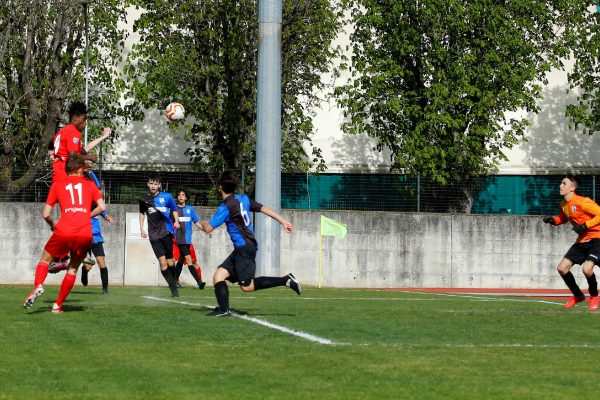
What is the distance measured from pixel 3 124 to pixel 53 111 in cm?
144

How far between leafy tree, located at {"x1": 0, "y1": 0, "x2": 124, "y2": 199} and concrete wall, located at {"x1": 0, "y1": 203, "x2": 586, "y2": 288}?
10.0ft

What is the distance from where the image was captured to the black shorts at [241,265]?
14047 millimetres

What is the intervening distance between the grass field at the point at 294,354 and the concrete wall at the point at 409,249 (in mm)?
Result: 15858

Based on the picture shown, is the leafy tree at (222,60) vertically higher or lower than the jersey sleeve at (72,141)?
higher

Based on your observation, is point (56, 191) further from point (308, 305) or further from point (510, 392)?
point (510, 392)

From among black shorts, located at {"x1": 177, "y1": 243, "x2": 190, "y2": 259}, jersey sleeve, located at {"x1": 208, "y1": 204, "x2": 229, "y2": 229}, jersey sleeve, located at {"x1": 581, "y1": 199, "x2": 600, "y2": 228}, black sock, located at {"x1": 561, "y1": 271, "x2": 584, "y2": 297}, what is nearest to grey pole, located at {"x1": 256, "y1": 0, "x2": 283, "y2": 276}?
black shorts, located at {"x1": 177, "y1": 243, "x2": 190, "y2": 259}

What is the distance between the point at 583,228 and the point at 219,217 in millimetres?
6208

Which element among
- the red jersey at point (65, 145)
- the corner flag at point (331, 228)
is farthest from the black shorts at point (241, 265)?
the corner flag at point (331, 228)

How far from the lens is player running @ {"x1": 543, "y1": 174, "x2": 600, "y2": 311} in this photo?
17.2 metres

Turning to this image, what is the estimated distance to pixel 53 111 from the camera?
108ft

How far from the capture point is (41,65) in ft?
109

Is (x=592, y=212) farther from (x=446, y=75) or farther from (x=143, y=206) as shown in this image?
(x=446, y=75)

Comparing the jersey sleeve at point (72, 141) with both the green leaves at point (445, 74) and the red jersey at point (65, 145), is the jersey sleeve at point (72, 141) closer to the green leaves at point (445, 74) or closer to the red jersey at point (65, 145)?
the red jersey at point (65, 145)

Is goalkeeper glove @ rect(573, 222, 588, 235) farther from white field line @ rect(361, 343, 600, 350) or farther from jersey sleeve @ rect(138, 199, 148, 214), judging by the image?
jersey sleeve @ rect(138, 199, 148, 214)
